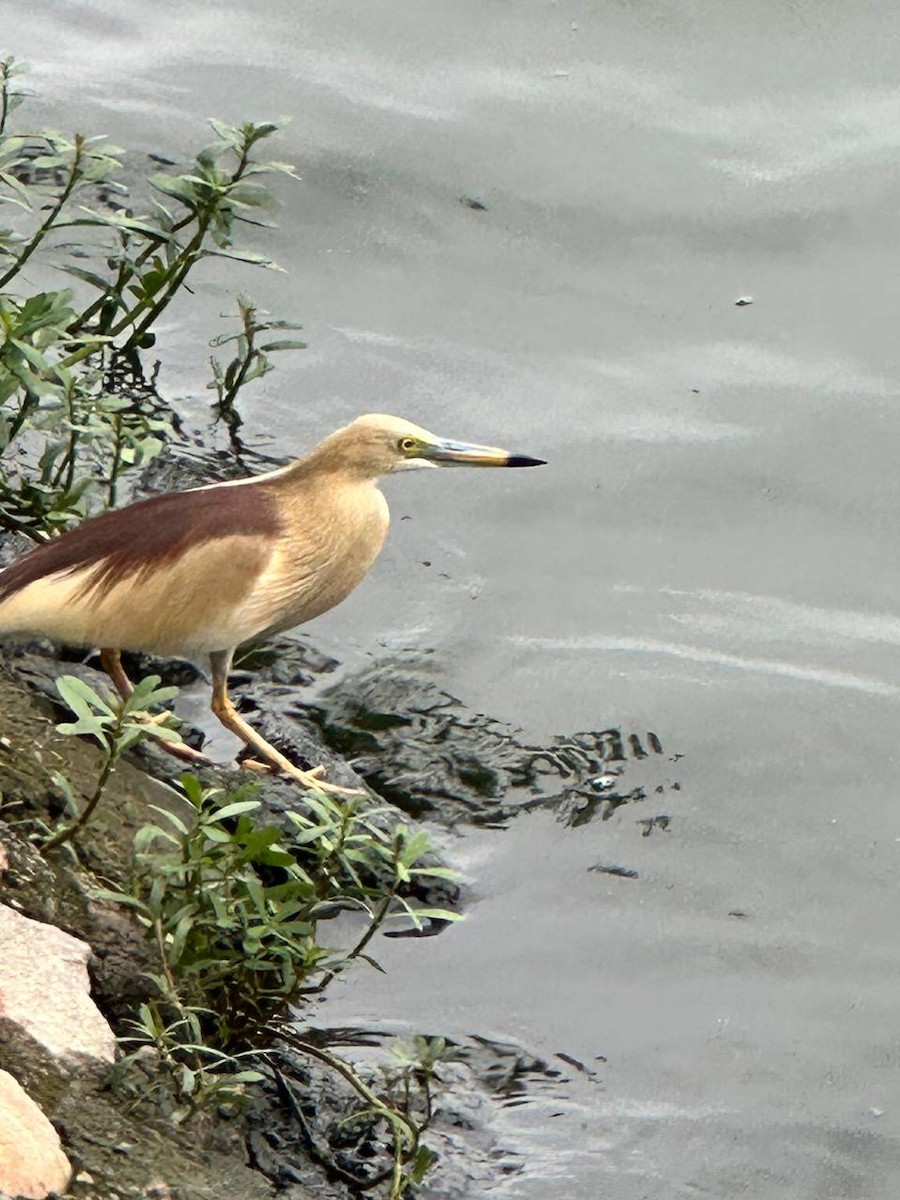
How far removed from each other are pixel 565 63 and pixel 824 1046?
17.3 feet

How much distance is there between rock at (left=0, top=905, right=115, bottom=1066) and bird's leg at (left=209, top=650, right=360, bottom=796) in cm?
150

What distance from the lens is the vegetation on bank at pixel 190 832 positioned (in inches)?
180

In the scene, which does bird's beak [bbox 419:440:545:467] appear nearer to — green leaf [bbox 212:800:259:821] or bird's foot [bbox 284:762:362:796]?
bird's foot [bbox 284:762:362:796]

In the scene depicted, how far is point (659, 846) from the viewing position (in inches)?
243

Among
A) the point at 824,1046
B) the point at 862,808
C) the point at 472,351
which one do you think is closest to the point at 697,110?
the point at 472,351

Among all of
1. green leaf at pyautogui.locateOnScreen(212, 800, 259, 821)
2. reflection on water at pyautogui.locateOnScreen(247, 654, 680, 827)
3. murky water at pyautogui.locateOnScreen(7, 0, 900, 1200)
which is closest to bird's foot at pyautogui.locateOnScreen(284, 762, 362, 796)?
reflection on water at pyautogui.locateOnScreen(247, 654, 680, 827)

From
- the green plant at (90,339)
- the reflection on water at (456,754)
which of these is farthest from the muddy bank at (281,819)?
the green plant at (90,339)

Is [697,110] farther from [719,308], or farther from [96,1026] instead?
[96,1026]

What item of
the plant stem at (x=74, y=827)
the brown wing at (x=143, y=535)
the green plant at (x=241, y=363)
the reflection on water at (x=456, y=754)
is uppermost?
the green plant at (x=241, y=363)

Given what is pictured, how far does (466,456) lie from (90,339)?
1.13 meters

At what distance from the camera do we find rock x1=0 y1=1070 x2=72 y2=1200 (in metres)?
3.86

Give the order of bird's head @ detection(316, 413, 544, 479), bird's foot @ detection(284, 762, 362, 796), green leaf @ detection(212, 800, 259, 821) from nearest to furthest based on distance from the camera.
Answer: green leaf @ detection(212, 800, 259, 821), bird's foot @ detection(284, 762, 362, 796), bird's head @ detection(316, 413, 544, 479)

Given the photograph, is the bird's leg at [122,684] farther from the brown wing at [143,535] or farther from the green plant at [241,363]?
the green plant at [241,363]

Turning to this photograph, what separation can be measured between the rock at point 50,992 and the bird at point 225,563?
4.15 ft
